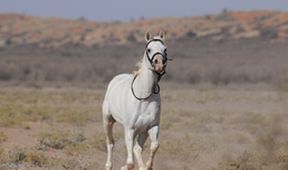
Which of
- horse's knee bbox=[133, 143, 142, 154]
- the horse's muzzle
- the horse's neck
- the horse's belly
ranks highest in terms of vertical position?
the horse's muzzle

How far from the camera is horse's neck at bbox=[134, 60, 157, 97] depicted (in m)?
12.2

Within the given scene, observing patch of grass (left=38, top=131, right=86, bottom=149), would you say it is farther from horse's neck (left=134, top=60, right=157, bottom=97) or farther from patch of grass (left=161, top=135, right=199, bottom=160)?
horse's neck (left=134, top=60, right=157, bottom=97)

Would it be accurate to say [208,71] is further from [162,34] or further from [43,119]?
[162,34]

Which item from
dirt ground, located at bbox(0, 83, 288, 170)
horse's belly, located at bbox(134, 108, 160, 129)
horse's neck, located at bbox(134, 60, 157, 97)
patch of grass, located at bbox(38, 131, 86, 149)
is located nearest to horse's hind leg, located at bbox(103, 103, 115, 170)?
dirt ground, located at bbox(0, 83, 288, 170)

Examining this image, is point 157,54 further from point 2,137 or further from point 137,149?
point 2,137

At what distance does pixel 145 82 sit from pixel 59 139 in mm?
7854

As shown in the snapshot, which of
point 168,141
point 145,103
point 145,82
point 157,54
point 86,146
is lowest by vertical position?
point 86,146

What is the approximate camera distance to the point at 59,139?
1972cm

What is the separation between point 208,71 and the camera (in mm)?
71750

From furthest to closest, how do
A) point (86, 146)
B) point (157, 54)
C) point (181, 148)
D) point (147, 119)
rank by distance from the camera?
1. point (181, 148)
2. point (86, 146)
3. point (147, 119)
4. point (157, 54)

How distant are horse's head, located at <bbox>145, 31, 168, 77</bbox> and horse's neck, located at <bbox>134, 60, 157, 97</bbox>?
171 millimetres

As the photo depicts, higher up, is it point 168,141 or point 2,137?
point 168,141

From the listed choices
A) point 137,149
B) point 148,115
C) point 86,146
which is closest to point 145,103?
point 148,115

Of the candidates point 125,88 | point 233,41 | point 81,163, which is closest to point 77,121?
point 81,163
